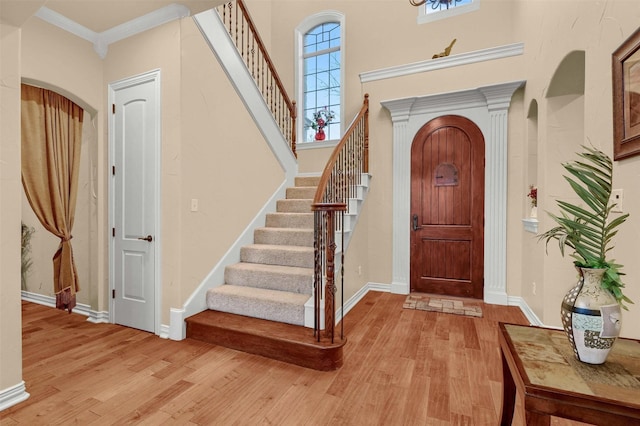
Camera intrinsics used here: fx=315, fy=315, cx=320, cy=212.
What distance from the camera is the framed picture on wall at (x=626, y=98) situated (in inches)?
61.4

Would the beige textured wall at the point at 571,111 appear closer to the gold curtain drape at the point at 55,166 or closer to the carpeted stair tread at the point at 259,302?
the carpeted stair tread at the point at 259,302

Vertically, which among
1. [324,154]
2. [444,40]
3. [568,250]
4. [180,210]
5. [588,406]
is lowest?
[588,406]

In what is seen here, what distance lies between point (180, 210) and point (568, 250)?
133 inches

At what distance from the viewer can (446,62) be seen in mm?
4242

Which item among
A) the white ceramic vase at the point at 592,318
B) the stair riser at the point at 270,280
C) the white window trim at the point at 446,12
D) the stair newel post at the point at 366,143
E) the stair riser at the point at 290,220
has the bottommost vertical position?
the stair riser at the point at 270,280

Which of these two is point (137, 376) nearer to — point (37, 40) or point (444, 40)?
point (37, 40)

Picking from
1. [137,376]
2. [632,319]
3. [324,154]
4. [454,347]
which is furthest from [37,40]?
[632,319]

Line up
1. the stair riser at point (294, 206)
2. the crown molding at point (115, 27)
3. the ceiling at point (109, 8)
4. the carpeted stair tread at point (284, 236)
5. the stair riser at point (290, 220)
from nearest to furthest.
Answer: the ceiling at point (109, 8) → the crown molding at point (115, 27) → the carpeted stair tread at point (284, 236) → the stair riser at point (290, 220) → the stair riser at point (294, 206)

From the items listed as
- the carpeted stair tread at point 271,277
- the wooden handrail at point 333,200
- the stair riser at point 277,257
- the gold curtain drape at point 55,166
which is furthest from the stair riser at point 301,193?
the gold curtain drape at point 55,166

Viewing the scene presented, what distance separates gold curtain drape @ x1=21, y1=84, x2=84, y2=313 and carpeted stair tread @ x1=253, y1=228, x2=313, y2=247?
2001 millimetres

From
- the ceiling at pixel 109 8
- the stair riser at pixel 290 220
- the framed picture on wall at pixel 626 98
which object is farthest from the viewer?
the stair riser at pixel 290 220

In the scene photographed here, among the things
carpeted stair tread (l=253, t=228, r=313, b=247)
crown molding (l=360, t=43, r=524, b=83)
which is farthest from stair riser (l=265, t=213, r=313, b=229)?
crown molding (l=360, t=43, r=524, b=83)

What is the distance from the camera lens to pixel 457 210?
13.8 feet

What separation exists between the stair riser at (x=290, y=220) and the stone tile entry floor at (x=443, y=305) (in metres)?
1.58
